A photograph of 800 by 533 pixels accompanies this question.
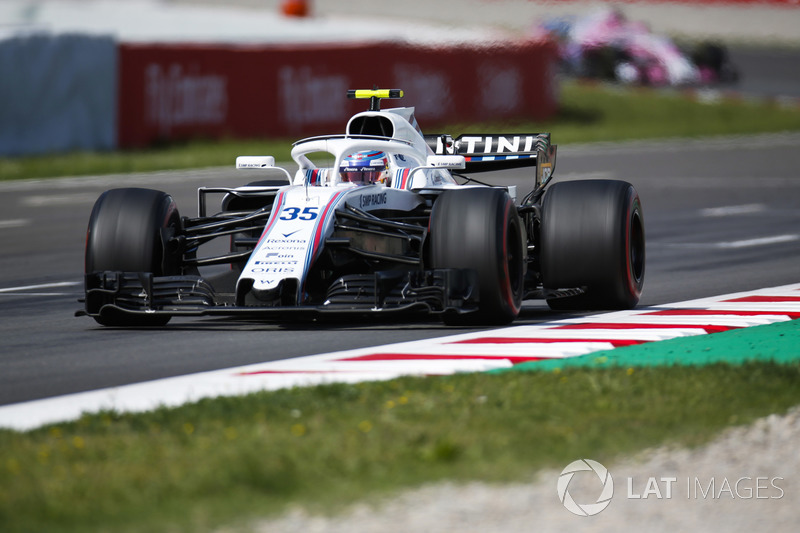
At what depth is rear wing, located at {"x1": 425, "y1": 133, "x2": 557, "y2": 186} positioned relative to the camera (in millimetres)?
11867

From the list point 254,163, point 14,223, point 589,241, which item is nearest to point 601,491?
point 589,241

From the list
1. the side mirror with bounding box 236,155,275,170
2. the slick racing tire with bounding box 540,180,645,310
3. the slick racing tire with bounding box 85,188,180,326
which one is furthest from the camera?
the side mirror with bounding box 236,155,275,170

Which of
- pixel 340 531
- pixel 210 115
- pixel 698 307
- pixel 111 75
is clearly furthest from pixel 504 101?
pixel 340 531

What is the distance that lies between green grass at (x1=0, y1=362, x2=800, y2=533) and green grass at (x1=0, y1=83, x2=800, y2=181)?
60.2 ft

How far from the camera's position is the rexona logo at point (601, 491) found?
17.1ft

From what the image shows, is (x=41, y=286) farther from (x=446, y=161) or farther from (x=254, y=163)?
(x=446, y=161)

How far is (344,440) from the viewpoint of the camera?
607 cm

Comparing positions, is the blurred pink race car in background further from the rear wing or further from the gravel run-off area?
the gravel run-off area

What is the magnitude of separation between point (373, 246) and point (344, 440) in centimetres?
415

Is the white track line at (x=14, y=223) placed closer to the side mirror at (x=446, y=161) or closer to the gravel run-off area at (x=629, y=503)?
the side mirror at (x=446, y=161)

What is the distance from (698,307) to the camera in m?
10.6

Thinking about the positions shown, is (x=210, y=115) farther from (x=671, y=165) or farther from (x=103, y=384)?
(x=103, y=384)

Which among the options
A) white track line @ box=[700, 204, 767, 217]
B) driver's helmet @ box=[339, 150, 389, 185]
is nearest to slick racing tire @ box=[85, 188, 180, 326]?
driver's helmet @ box=[339, 150, 389, 185]

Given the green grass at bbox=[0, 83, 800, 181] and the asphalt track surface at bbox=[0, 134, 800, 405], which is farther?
the green grass at bbox=[0, 83, 800, 181]
